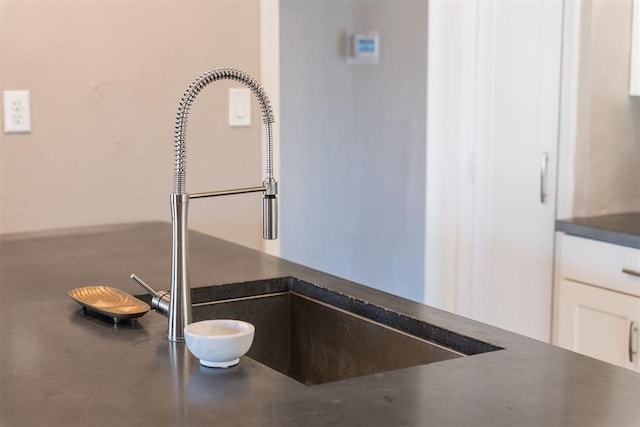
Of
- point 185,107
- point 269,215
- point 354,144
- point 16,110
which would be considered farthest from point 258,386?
point 354,144

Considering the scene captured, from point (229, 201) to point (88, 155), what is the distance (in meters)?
0.53

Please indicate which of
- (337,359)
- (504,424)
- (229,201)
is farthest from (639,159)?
(504,424)

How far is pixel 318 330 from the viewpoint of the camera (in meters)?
1.99

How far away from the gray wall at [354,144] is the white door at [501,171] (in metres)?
1.14

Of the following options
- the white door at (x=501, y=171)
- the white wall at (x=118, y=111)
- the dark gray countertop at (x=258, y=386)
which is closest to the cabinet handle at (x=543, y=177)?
the white door at (x=501, y=171)

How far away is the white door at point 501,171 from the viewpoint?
3.28 metres

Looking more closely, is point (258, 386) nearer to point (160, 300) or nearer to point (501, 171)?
point (160, 300)

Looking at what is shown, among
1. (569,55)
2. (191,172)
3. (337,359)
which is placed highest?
(569,55)

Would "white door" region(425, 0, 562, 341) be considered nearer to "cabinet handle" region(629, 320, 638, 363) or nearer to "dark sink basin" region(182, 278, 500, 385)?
"cabinet handle" region(629, 320, 638, 363)

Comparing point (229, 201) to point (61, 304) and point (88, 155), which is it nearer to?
point (88, 155)

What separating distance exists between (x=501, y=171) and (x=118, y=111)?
150 cm

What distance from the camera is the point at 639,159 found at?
10.9 ft

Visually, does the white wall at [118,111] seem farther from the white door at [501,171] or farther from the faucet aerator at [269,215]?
the faucet aerator at [269,215]

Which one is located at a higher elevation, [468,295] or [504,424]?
[504,424]
